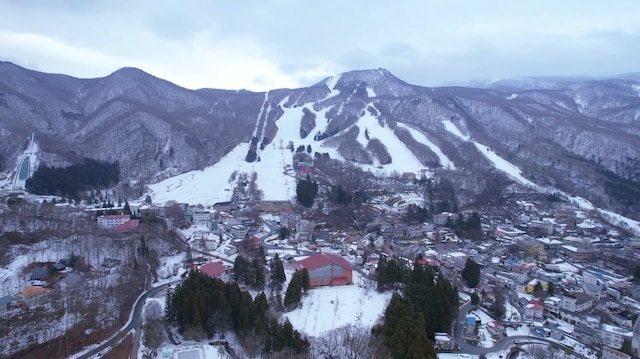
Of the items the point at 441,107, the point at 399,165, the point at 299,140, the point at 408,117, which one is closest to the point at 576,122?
the point at 441,107

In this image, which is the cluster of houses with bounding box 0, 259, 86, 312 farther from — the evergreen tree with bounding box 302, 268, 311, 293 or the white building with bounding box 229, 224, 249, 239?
the white building with bounding box 229, 224, 249, 239

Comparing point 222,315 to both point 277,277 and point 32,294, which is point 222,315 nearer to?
point 277,277

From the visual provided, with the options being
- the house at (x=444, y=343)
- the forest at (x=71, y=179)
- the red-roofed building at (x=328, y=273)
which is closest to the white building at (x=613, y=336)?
the house at (x=444, y=343)

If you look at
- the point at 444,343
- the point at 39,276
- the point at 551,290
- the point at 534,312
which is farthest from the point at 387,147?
the point at 39,276

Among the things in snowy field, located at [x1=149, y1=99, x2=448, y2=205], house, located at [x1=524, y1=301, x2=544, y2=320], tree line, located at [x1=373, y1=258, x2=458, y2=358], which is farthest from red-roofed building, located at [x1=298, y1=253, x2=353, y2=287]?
snowy field, located at [x1=149, y1=99, x2=448, y2=205]

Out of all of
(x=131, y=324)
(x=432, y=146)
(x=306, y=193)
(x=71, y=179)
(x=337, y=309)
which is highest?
(x=432, y=146)

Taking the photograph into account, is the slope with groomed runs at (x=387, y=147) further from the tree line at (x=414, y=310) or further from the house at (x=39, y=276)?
the house at (x=39, y=276)
